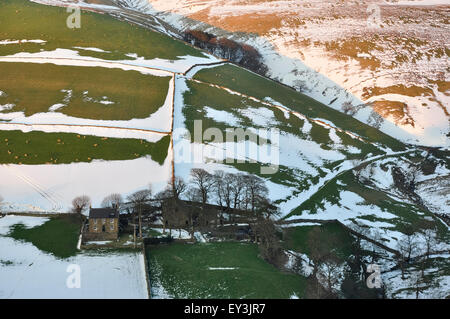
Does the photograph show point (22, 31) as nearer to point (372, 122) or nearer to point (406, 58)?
point (372, 122)

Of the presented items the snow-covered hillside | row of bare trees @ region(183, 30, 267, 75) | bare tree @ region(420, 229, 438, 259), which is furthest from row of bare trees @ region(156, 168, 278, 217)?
row of bare trees @ region(183, 30, 267, 75)

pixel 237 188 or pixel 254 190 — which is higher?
pixel 237 188

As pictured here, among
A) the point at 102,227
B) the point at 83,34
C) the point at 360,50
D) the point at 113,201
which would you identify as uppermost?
the point at 360,50

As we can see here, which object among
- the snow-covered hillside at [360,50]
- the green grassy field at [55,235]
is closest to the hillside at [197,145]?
the green grassy field at [55,235]

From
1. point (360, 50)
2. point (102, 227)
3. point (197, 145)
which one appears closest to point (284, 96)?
point (197, 145)

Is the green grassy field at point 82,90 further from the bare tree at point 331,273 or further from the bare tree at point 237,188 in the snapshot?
the bare tree at point 331,273

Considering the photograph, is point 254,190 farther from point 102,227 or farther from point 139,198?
point 102,227

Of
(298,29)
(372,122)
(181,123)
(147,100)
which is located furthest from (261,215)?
(298,29)
